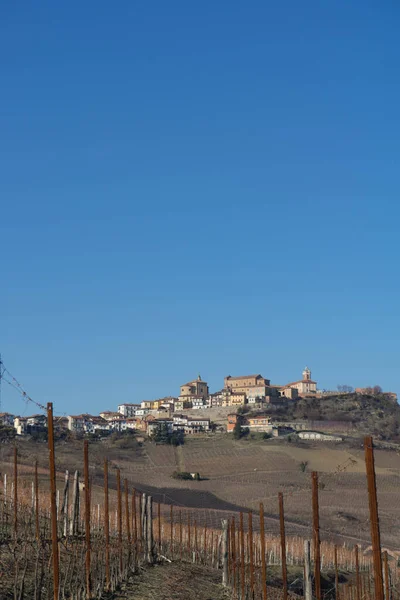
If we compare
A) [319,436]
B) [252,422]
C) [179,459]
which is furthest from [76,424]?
[319,436]

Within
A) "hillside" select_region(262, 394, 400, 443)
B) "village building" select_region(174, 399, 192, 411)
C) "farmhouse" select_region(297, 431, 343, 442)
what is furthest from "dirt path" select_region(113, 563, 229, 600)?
"village building" select_region(174, 399, 192, 411)

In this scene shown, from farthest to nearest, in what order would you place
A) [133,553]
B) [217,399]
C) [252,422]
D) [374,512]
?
[217,399] → [252,422] → [133,553] → [374,512]

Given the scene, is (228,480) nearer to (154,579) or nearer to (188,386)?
(154,579)

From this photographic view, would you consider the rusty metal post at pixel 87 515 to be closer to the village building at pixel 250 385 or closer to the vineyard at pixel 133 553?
the vineyard at pixel 133 553

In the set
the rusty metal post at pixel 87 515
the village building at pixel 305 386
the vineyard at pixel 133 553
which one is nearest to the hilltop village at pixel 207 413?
the village building at pixel 305 386

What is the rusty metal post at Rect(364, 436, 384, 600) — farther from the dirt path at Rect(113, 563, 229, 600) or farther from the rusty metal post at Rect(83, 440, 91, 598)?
the dirt path at Rect(113, 563, 229, 600)

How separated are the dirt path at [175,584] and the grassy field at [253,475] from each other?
1532 centimetres

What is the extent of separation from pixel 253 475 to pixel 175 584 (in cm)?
7110

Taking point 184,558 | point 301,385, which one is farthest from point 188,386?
point 184,558

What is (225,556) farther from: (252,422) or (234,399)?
(234,399)

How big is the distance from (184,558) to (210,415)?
126325 millimetres

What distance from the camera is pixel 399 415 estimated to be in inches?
5955

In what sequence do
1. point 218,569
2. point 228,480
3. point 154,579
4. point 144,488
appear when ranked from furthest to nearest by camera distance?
point 228,480
point 144,488
point 218,569
point 154,579

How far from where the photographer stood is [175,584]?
19938 millimetres
